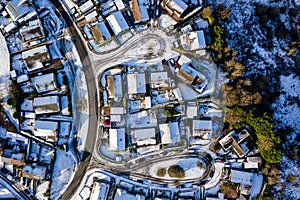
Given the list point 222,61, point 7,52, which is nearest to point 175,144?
point 222,61

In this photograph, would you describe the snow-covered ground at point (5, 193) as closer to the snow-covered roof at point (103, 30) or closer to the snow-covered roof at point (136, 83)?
the snow-covered roof at point (136, 83)

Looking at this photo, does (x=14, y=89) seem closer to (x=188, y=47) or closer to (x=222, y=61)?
(x=188, y=47)

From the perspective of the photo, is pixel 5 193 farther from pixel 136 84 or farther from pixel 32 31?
pixel 136 84

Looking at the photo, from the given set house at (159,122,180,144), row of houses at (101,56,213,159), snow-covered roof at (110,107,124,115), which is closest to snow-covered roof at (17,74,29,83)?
row of houses at (101,56,213,159)

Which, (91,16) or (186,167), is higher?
(91,16)

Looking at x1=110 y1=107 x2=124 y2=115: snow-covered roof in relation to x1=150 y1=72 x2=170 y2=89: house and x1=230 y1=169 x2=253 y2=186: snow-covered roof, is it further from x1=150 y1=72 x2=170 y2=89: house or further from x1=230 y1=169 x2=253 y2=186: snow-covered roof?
x1=230 y1=169 x2=253 y2=186: snow-covered roof

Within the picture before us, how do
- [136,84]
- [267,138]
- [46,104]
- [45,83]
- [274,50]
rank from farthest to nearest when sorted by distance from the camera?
[274,50]
[136,84]
[45,83]
[46,104]
[267,138]

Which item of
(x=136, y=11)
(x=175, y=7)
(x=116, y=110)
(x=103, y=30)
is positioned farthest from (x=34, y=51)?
(x=175, y=7)
